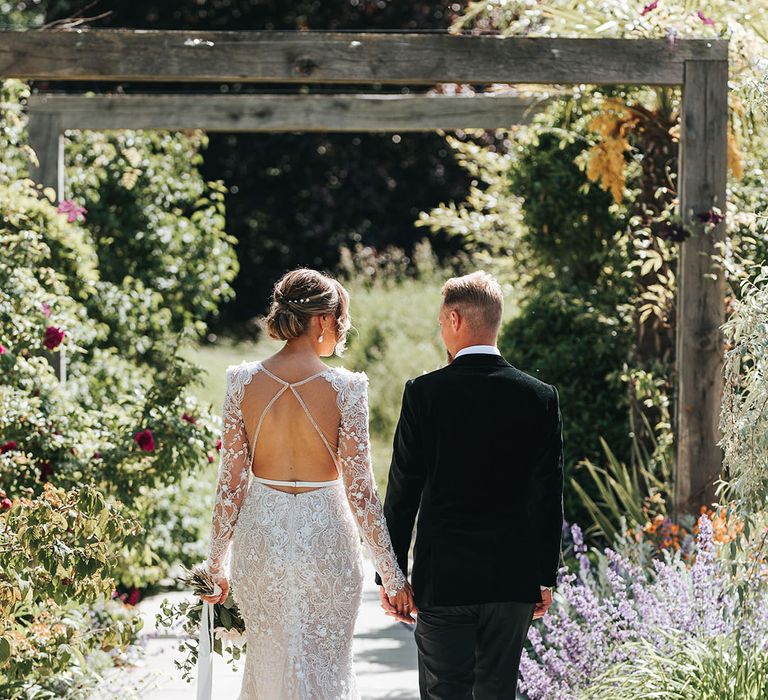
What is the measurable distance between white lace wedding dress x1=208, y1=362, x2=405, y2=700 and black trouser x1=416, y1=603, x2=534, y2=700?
0.68 feet

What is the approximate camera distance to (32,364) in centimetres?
529

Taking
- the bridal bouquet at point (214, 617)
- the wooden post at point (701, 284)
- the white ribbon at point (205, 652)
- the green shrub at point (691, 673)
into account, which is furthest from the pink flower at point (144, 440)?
the wooden post at point (701, 284)

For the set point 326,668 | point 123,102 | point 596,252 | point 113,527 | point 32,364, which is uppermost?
point 123,102

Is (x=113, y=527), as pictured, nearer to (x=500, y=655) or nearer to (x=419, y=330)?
(x=500, y=655)

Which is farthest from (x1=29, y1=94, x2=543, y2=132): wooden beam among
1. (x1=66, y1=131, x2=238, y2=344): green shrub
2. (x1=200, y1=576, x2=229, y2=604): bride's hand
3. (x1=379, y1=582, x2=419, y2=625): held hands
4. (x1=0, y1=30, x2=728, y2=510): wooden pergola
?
(x1=379, y1=582, x2=419, y2=625): held hands

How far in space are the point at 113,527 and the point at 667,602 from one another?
1954 millimetres

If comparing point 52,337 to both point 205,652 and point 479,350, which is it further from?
point 479,350

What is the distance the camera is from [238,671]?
518 centimetres

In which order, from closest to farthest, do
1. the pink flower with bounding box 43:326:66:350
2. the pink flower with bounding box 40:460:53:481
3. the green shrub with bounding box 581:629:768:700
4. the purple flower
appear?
the green shrub with bounding box 581:629:768:700
the pink flower with bounding box 40:460:53:481
the pink flower with bounding box 43:326:66:350
the purple flower

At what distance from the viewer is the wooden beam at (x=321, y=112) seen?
748 centimetres

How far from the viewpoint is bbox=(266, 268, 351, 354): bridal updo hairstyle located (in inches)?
133

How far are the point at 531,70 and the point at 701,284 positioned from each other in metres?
1.26

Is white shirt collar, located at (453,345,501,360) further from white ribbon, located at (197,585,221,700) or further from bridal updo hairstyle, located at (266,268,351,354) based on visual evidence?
white ribbon, located at (197,585,221,700)

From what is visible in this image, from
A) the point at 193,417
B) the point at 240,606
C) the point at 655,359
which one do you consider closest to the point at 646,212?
the point at 655,359
